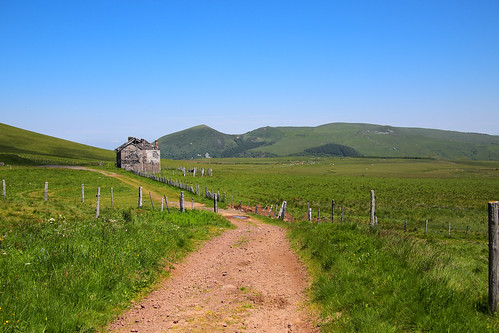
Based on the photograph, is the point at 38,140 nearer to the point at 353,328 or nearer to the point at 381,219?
the point at 381,219

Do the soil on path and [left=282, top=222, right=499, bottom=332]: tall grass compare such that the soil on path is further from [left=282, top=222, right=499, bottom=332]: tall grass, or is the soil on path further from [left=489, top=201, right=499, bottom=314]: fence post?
[left=489, top=201, right=499, bottom=314]: fence post

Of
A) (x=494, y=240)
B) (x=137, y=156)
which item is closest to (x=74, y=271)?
(x=494, y=240)

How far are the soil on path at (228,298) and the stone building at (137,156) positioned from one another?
227 feet

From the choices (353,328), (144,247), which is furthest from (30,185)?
(353,328)

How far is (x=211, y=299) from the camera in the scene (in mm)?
8617

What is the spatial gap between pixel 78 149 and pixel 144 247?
6286 inches

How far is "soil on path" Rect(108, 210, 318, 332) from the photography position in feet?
23.3

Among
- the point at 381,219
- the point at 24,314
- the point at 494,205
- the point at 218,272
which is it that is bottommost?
the point at 381,219

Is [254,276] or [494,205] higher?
[494,205]

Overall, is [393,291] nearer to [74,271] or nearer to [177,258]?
[74,271]

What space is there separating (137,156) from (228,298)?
74.4m

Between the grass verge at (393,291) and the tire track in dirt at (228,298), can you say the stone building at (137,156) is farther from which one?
the grass verge at (393,291)

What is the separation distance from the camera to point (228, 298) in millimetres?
8672

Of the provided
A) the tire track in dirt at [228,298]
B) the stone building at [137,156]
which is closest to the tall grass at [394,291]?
the tire track in dirt at [228,298]
